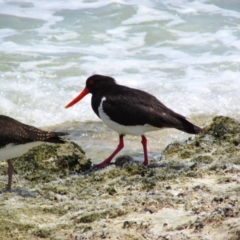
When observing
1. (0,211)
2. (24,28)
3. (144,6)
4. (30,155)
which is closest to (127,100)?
(30,155)

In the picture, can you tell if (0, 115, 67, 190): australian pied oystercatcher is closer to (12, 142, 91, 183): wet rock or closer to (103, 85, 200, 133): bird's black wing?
(12, 142, 91, 183): wet rock

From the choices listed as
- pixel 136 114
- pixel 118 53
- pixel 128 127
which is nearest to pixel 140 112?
pixel 136 114

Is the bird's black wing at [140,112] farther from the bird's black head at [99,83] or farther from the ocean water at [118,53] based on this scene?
the ocean water at [118,53]

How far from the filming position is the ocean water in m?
11.5

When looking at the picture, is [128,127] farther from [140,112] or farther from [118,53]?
[118,53]

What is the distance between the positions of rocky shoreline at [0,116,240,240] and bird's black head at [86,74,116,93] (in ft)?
4.21

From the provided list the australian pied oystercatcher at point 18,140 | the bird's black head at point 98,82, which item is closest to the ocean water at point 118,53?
the bird's black head at point 98,82

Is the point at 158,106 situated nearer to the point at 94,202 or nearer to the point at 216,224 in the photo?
the point at 94,202

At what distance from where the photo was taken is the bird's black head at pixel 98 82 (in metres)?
7.91

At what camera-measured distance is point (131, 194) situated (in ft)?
18.8

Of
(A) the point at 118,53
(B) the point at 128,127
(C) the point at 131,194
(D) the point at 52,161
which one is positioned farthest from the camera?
(A) the point at 118,53

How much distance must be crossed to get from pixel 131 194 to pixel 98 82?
2.59 m

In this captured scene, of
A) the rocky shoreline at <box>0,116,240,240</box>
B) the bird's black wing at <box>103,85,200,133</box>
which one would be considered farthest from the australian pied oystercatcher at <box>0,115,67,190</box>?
the bird's black wing at <box>103,85,200,133</box>

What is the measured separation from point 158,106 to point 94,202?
203cm
